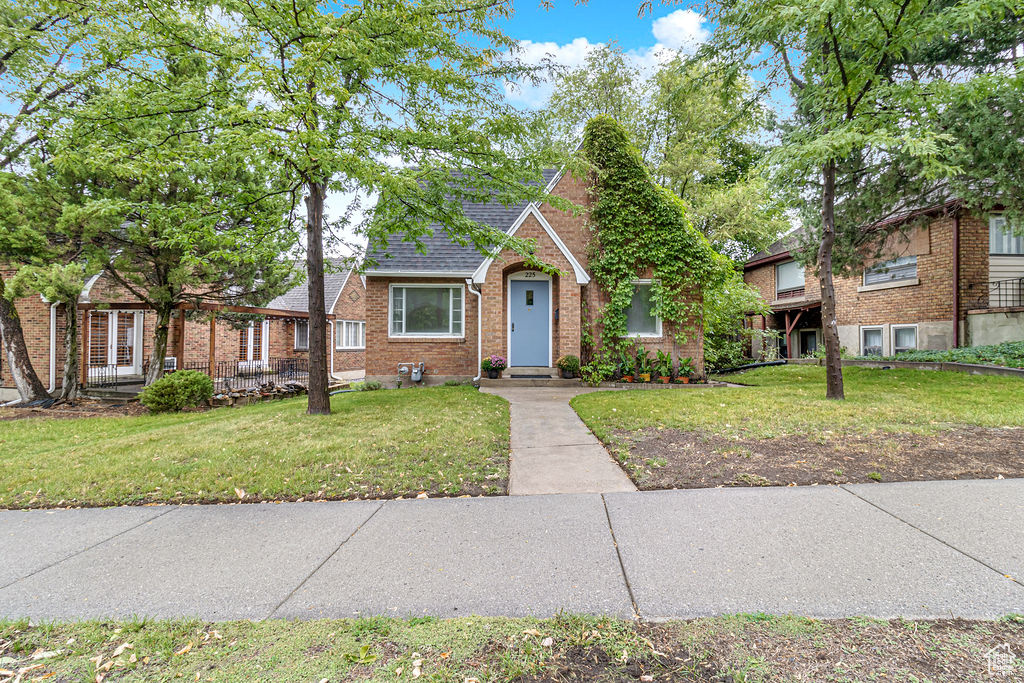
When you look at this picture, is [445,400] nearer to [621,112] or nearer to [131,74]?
[131,74]

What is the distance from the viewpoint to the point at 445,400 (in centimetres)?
948

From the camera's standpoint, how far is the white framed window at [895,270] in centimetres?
1448

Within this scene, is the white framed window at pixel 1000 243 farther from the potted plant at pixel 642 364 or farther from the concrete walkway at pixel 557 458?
the concrete walkway at pixel 557 458

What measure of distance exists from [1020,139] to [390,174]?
1314 cm

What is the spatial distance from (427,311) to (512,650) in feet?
38.7

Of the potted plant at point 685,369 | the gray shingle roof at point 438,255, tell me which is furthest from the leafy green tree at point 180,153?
the potted plant at point 685,369

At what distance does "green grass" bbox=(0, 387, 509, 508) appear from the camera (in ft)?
14.6

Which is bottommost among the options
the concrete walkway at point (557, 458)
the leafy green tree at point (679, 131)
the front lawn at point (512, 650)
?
the front lawn at point (512, 650)

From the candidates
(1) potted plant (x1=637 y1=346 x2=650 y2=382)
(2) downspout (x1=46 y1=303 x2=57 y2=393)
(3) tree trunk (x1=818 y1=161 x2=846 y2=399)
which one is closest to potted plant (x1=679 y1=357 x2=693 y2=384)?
(1) potted plant (x1=637 y1=346 x2=650 y2=382)

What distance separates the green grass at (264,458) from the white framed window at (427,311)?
5.19 metres

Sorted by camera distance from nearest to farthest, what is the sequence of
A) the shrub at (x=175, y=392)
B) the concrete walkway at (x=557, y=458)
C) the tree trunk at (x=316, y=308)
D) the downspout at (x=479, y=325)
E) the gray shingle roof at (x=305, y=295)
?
the concrete walkway at (x=557, y=458), the tree trunk at (x=316, y=308), the shrub at (x=175, y=392), the downspout at (x=479, y=325), the gray shingle roof at (x=305, y=295)

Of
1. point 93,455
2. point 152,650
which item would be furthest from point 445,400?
point 152,650

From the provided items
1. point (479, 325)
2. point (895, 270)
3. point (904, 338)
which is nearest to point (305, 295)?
point (479, 325)

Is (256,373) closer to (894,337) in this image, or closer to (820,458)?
(820,458)
